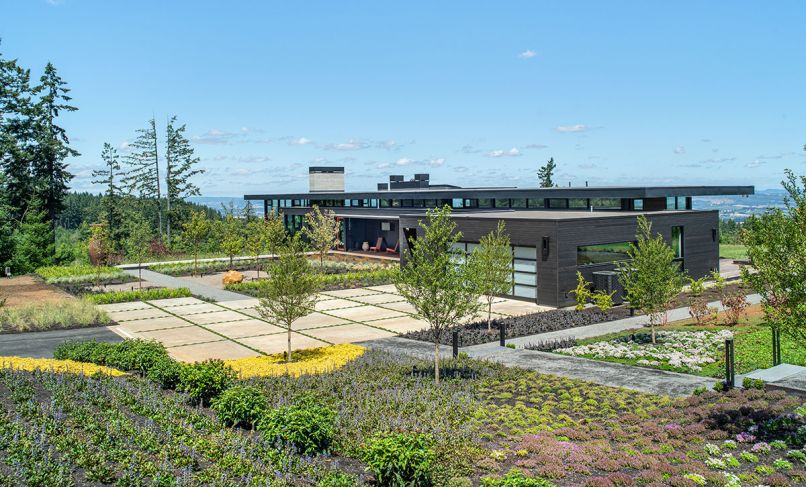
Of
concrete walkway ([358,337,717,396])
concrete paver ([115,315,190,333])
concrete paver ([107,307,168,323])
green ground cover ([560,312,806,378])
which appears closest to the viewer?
concrete walkway ([358,337,717,396])

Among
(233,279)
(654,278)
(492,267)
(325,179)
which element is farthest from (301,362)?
(325,179)

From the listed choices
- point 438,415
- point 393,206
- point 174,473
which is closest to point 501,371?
point 438,415

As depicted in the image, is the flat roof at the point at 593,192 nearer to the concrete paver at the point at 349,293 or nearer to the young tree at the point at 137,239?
the concrete paver at the point at 349,293

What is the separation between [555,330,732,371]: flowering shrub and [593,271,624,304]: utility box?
721cm

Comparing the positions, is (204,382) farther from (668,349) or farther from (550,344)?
(668,349)

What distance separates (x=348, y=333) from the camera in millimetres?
28562

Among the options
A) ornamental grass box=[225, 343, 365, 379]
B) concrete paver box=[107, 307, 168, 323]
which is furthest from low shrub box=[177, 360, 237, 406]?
concrete paver box=[107, 307, 168, 323]

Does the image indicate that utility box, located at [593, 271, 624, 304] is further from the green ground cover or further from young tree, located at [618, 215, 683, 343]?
young tree, located at [618, 215, 683, 343]

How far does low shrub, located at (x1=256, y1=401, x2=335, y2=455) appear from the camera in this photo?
13172 millimetres

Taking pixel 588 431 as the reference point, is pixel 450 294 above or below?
above

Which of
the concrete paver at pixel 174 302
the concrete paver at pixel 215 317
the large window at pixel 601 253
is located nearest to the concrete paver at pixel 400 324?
the concrete paver at pixel 215 317

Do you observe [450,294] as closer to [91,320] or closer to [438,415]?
[438,415]

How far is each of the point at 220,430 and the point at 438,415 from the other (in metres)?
5.12

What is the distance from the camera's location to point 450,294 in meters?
19.7
